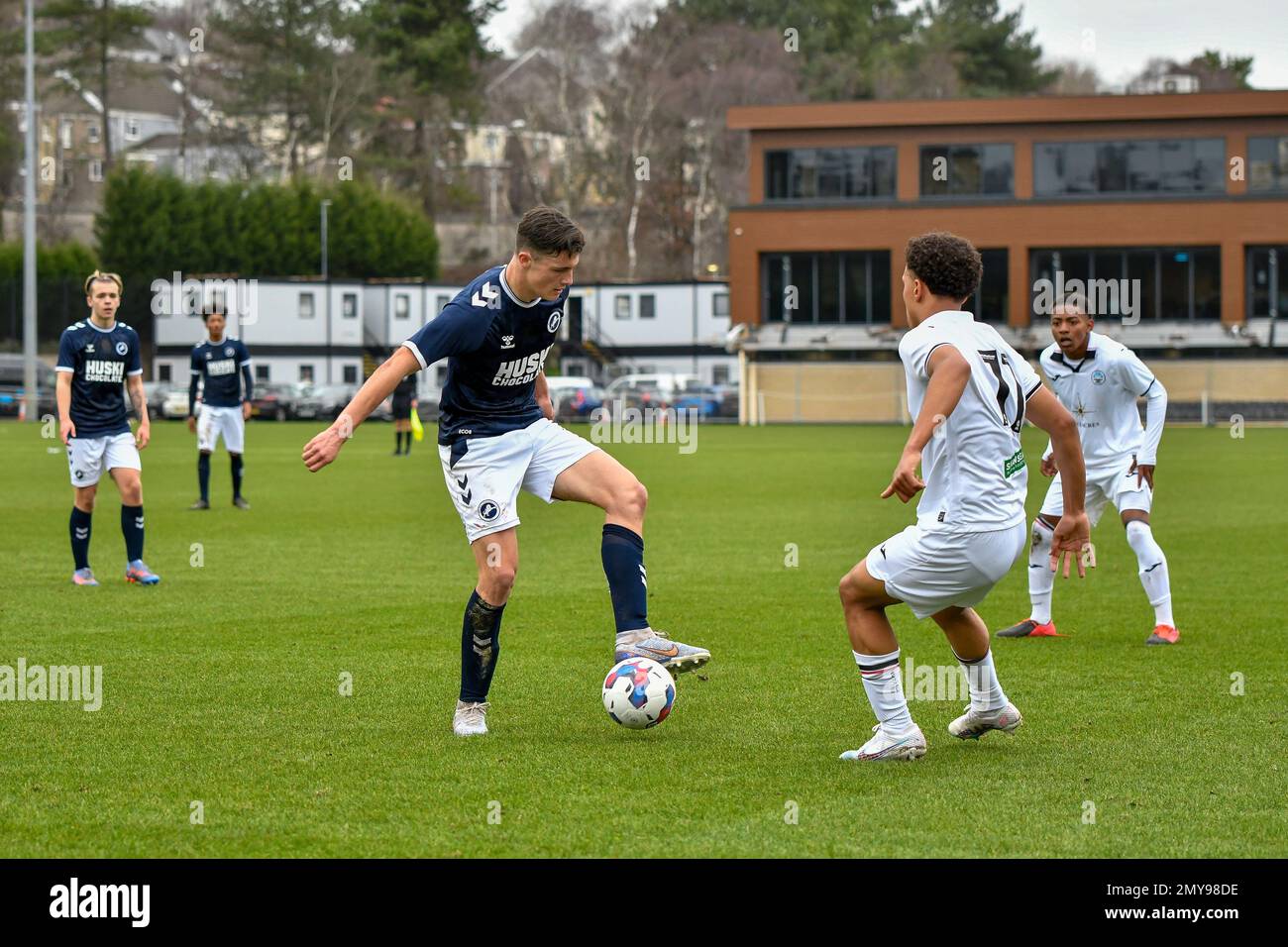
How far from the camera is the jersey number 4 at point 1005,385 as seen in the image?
6.70 metres

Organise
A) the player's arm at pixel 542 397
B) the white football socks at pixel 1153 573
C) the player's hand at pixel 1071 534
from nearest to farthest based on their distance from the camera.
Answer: the player's hand at pixel 1071 534 → the player's arm at pixel 542 397 → the white football socks at pixel 1153 573

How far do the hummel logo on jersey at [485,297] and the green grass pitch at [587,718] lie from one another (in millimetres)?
1864

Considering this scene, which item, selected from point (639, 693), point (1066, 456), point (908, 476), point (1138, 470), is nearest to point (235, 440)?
point (1138, 470)

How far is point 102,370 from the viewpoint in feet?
43.2

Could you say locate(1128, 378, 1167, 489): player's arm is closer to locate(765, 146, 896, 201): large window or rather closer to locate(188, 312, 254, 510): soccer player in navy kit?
locate(188, 312, 254, 510): soccer player in navy kit

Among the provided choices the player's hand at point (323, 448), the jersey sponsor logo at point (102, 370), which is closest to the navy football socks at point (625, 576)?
the player's hand at point (323, 448)

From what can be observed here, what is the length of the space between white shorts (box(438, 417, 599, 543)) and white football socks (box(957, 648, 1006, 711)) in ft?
6.12

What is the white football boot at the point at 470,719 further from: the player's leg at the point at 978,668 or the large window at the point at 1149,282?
the large window at the point at 1149,282

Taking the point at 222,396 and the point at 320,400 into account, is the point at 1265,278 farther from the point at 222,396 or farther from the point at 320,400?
the point at 222,396

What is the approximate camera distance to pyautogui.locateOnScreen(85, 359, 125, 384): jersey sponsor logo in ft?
43.1

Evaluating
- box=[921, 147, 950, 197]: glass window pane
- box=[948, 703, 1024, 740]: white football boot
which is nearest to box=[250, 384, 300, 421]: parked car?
box=[921, 147, 950, 197]: glass window pane

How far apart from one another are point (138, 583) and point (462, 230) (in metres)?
84.9

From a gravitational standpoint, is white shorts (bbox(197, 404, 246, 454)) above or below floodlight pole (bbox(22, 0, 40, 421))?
below
